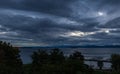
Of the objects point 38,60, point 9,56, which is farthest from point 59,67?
point 9,56

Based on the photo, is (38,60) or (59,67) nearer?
(59,67)

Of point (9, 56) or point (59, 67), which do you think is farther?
point (9, 56)

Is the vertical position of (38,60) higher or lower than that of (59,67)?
higher

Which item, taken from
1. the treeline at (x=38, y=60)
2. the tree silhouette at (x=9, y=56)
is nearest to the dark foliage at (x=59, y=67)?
the treeline at (x=38, y=60)

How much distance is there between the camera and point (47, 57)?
1428 inches

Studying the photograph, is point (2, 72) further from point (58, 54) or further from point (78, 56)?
point (78, 56)

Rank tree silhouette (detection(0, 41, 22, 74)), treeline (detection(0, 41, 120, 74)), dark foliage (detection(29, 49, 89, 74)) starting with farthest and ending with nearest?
tree silhouette (detection(0, 41, 22, 74)), treeline (detection(0, 41, 120, 74)), dark foliage (detection(29, 49, 89, 74))

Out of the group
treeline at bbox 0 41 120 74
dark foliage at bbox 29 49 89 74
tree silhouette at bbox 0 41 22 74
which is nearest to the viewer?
dark foliage at bbox 29 49 89 74

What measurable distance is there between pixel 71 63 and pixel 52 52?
7.52 m

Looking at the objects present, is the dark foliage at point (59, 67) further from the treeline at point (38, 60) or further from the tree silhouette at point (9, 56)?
the tree silhouette at point (9, 56)

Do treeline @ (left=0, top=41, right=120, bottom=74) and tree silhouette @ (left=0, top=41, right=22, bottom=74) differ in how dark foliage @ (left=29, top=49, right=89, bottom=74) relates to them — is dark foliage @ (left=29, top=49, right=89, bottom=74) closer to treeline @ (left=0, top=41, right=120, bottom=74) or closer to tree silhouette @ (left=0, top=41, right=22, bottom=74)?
treeline @ (left=0, top=41, right=120, bottom=74)

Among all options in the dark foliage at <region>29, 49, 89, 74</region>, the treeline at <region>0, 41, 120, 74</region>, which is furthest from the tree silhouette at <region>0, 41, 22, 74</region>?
the dark foliage at <region>29, 49, 89, 74</region>

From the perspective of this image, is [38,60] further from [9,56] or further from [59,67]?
[59,67]

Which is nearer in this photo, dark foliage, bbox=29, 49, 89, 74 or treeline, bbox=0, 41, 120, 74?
dark foliage, bbox=29, 49, 89, 74
